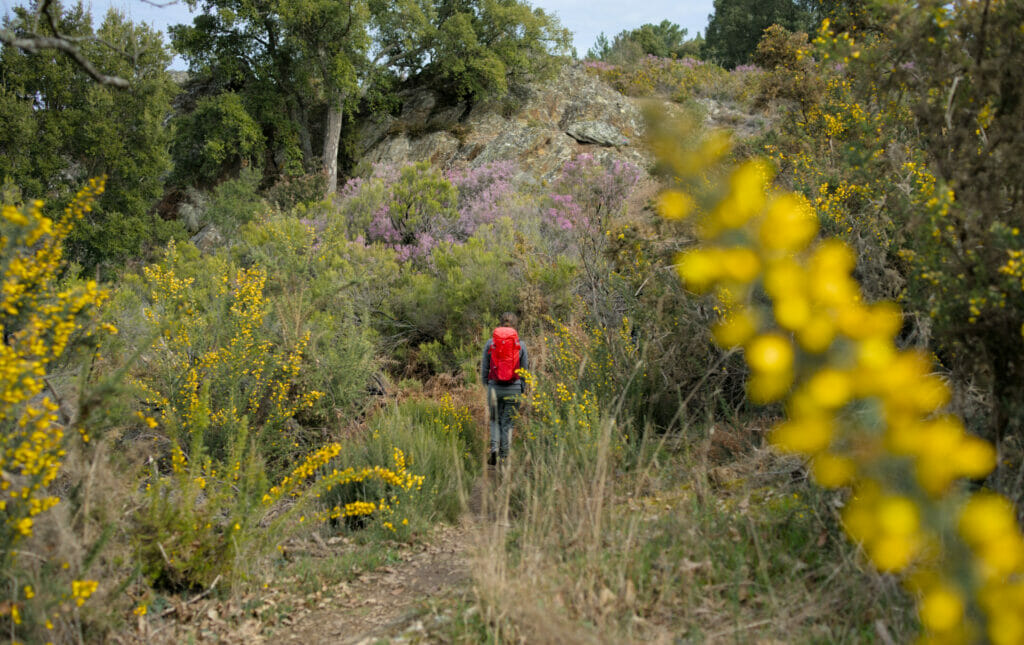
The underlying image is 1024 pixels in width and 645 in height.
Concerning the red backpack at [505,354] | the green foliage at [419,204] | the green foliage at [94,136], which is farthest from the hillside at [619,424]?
the green foliage at [94,136]

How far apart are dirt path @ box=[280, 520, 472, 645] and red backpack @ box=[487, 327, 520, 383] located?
1792mm

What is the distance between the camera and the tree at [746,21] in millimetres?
26859

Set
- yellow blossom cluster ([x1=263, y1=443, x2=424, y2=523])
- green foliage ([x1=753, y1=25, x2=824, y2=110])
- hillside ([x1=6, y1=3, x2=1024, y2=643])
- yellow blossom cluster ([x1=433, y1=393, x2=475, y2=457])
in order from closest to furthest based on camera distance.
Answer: hillside ([x1=6, y1=3, x2=1024, y2=643]) < yellow blossom cluster ([x1=263, y1=443, x2=424, y2=523]) < yellow blossom cluster ([x1=433, y1=393, x2=475, y2=457]) < green foliage ([x1=753, y1=25, x2=824, y2=110])

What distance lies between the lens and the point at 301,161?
71.6 ft

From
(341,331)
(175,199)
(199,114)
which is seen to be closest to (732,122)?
(341,331)

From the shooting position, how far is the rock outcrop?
17469mm

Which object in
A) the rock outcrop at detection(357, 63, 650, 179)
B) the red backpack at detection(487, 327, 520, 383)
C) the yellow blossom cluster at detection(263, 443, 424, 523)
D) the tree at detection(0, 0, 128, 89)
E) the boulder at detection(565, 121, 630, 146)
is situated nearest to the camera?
the tree at detection(0, 0, 128, 89)

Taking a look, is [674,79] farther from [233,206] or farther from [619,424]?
[619,424]

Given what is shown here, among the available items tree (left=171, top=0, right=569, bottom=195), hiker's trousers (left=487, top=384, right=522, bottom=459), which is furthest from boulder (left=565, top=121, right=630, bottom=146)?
hiker's trousers (left=487, top=384, right=522, bottom=459)

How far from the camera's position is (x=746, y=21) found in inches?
1113

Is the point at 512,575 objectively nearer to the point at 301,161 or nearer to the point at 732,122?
the point at 732,122

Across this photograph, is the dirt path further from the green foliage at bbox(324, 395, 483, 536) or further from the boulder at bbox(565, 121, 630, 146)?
the boulder at bbox(565, 121, 630, 146)

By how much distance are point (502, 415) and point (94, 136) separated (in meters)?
18.1

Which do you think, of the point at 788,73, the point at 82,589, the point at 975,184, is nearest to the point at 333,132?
the point at 788,73
